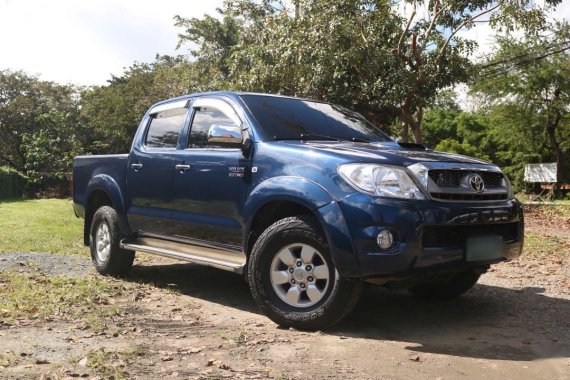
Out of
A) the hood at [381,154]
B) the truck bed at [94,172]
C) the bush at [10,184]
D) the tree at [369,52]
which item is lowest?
the bush at [10,184]

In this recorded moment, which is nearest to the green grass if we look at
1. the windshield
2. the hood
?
the windshield

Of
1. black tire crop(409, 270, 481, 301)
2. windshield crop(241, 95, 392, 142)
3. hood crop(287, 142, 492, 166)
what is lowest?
black tire crop(409, 270, 481, 301)

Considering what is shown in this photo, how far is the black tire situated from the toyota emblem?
1.14 meters

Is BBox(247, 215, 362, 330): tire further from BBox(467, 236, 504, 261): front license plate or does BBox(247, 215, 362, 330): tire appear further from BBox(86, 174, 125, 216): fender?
BBox(86, 174, 125, 216): fender

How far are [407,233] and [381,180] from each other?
17.0 inches

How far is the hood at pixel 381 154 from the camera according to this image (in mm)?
4508

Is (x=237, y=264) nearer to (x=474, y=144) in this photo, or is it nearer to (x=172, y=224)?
(x=172, y=224)

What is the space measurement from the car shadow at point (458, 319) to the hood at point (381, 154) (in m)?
1.36

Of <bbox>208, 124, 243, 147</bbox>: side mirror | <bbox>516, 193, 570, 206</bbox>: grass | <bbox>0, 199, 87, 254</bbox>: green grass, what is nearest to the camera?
<bbox>208, 124, 243, 147</bbox>: side mirror

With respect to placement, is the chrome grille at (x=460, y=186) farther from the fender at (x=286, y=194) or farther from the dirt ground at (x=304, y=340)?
the dirt ground at (x=304, y=340)

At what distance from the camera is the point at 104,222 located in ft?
23.1

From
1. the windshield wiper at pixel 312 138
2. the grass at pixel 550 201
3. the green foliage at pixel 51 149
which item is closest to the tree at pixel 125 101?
the green foliage at pixel 51 149

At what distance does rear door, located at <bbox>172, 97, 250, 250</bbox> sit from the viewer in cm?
521

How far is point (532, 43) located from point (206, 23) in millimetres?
15849
